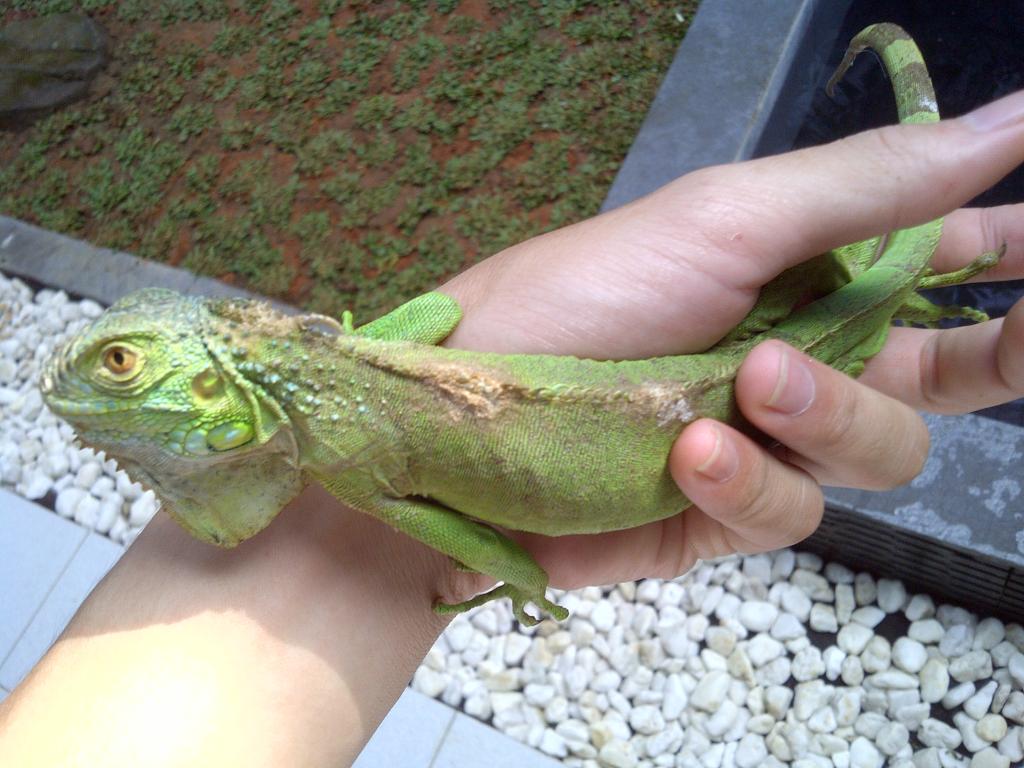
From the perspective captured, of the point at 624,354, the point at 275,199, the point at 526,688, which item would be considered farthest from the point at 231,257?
the point at 624,354

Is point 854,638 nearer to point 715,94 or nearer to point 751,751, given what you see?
point 751,751

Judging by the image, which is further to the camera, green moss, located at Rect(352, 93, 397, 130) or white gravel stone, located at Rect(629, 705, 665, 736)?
green moss, located at Rect(352, 93, 397, 130)

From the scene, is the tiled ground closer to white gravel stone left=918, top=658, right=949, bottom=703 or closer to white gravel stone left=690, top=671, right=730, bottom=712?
white gravel stone left=690, top=671, right=730, bottom=712

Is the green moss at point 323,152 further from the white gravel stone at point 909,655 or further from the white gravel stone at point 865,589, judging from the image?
the white gravel stone at point 909,655

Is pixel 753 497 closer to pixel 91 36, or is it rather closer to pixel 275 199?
pixel 275 199

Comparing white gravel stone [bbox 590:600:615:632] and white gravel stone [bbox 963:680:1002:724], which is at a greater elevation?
white gravel stone [bbox 963:680:1002:724]

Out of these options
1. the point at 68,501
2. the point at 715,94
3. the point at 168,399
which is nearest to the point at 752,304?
the point at 168,399

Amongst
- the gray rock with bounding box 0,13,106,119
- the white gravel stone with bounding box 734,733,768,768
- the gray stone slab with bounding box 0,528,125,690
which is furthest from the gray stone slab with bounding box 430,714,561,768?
the gray rock with bounding box 0,13,106,119
